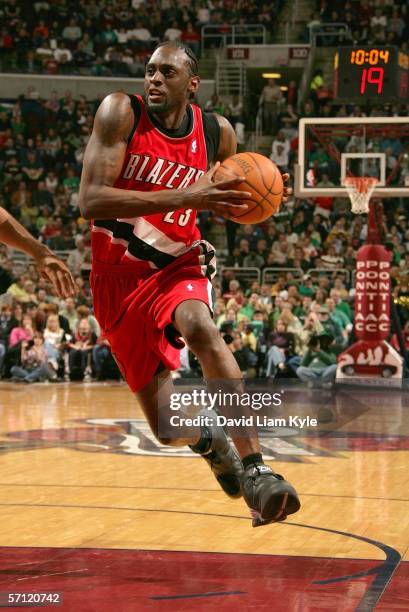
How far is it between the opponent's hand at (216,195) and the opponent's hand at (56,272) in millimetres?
613

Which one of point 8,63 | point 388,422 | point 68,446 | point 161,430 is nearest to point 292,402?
point 388,422

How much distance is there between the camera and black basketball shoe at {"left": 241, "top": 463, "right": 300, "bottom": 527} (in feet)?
13.5

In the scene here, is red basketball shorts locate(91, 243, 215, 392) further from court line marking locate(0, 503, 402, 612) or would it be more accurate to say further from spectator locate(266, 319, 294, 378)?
spectator locate(266, 319, 294, 378)

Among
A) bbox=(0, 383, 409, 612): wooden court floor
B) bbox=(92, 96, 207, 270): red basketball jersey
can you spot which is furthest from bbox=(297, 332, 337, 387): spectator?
bbox=(92, 96, 207, 270): red basketball jersey

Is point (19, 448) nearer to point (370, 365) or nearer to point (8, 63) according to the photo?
point (370, 365)

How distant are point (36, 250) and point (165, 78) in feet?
3.52

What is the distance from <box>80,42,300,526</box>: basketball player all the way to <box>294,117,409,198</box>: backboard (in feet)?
31.7

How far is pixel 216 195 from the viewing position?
434 cm

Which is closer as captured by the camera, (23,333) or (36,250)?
(36,250)

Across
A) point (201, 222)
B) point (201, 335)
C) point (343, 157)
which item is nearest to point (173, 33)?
point (201, 222)

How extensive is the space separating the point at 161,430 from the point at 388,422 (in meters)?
6.49

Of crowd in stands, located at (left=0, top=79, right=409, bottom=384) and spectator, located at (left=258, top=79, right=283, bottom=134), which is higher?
spectator, located at (left=258, top=79, right=283, bottom=134)

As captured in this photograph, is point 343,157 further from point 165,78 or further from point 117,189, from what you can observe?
point 117,189

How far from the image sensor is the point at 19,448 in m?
8.78
